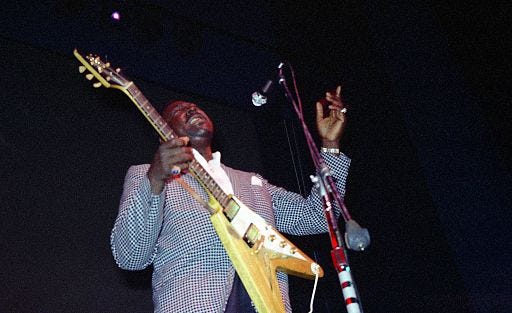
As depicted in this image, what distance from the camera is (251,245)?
1766 mm

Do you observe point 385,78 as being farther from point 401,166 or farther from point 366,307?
point 366,307

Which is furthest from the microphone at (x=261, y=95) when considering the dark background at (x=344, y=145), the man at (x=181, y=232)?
the dark background at (x=344, y=145)

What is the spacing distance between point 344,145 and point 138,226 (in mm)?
1373

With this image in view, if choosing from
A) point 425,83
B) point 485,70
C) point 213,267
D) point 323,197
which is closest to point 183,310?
point 213,267

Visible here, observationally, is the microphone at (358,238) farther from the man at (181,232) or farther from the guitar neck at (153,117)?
the guitar neck at (153,117)

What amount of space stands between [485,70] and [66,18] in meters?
2.66

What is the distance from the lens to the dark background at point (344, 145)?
7.18 feet

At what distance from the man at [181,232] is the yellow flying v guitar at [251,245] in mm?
103

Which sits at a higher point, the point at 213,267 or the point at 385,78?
the point at 385,78

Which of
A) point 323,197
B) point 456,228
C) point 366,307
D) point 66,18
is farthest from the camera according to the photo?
point 66,18

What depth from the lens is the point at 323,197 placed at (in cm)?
144

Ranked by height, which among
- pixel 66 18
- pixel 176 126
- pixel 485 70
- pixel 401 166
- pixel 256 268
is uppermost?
pixel 66 18

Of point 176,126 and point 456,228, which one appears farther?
point 176,126

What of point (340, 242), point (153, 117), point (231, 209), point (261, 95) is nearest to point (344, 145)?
point (261, 95)
